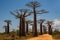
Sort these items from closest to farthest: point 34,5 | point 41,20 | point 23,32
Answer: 1. point 34,5
2. point 23,32
3. point 41,20

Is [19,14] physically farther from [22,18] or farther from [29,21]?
[29,21]

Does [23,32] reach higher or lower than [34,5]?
lower

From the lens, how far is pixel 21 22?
4488 cm

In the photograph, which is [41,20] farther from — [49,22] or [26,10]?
[26,10]

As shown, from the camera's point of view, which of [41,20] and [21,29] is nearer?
[21,29]

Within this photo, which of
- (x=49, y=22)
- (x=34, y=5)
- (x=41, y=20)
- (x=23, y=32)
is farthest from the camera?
(x=49, y=22)

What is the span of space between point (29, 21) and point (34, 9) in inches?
738

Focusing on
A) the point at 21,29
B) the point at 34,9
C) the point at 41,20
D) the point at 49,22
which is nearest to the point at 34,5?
the point at 34,9

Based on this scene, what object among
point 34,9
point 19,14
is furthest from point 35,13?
point 19,14

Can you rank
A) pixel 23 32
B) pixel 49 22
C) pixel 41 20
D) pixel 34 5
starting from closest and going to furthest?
pixel 34 5, pixel 23 32, pixel 41 20, pixel 49 22

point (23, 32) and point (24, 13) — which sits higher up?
point (24, 13)

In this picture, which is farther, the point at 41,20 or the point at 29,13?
the point at 41,20

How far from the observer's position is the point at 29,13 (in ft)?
139

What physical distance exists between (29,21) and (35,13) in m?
18.7
